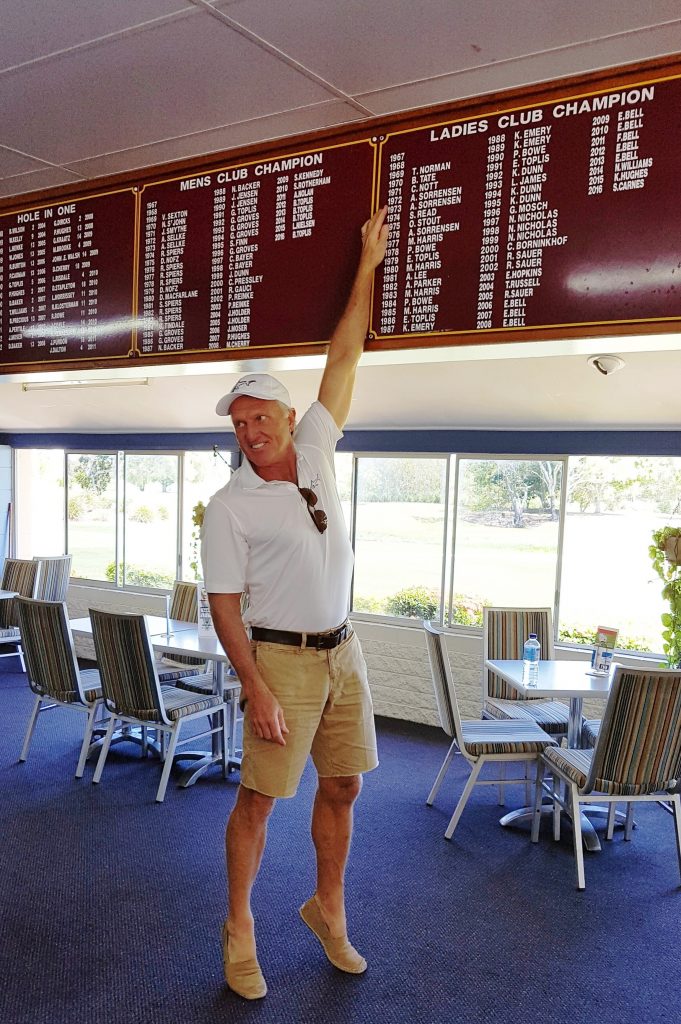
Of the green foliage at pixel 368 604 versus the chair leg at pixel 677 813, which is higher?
the green foliage at pixel 368 604

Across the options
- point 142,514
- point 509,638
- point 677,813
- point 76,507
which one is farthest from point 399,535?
point 76,507

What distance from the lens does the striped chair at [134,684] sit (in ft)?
13.1

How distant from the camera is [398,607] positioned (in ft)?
19.2

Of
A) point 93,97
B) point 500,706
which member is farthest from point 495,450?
point 93,97

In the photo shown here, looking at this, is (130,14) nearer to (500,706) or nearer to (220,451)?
(500,706)

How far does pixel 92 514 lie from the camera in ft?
25.0

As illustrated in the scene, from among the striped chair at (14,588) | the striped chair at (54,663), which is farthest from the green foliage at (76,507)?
the striped chair at (54,663)

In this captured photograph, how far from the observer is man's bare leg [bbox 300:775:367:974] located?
2.22m

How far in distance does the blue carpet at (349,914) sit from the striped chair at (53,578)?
102 inches

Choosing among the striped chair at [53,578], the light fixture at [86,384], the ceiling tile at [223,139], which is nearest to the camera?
the ceiling tile at [223,139]

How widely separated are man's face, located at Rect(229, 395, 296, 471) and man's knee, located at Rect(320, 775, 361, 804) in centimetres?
90

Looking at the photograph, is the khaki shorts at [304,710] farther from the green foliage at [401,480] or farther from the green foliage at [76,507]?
the green foliage at [76,507]

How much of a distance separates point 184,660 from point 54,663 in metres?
1.06

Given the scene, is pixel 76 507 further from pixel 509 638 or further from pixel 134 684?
pixel 509 638
